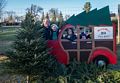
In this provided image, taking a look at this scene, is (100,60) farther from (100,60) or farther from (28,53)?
(28,53)

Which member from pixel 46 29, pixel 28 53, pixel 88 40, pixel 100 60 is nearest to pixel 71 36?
pixel 88 40

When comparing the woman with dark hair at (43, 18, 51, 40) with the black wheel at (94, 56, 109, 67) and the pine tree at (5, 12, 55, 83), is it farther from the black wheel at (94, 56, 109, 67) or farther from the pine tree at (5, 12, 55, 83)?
the black wheel at (94, 56, 109, 67)

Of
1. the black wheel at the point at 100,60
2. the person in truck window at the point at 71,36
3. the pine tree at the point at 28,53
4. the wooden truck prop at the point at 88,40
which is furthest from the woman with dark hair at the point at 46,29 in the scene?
the black wheel at the point at 100,60

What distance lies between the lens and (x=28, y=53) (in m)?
9.80

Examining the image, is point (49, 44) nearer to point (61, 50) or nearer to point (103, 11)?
point (61, 50)

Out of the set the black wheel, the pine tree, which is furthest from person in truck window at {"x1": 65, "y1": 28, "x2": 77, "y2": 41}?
the pine tree

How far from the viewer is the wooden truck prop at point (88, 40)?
11172 mm

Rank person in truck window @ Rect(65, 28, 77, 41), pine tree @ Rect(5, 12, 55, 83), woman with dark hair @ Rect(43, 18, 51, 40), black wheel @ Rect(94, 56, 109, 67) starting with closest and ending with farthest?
pine tree @ Rect(5, 12, 55, 83) → person in truck window @ Rect(65, 28, 77, 41) → black wheel @ Rect(94, 56, 109, 67) → woman with dark hair @ Rect(43, 18, 51, 40)

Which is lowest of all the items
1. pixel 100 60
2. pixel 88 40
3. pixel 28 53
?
pixel 100 60

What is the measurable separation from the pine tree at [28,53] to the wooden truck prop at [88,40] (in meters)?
1.25

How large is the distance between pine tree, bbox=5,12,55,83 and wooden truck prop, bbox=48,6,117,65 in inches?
49.1

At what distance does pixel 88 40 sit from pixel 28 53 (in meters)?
2.48

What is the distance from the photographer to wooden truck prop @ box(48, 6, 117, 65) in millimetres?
11172

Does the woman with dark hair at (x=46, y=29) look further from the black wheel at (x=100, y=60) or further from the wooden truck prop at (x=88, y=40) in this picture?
the black wheel at (x=100, y=60)
